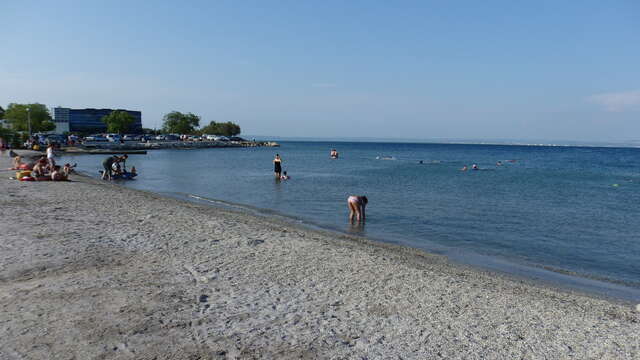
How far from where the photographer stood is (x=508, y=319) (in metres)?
7.08

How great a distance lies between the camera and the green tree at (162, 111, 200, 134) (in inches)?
5699

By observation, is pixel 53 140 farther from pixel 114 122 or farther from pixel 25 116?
pixel 114 122

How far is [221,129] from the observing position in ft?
551

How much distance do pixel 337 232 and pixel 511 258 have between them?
5.36 metres

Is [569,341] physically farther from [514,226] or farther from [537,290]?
[514,226]

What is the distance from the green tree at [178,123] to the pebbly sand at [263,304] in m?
139

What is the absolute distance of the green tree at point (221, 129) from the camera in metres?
167

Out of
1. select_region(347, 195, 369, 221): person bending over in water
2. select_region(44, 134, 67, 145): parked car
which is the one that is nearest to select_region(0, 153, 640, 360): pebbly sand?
select_region(347, 195, 369, 221): person bending over in water

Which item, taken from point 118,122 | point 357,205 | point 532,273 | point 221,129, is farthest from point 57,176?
point 221,129

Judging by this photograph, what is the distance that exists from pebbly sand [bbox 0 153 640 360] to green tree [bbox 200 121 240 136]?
6251 inches

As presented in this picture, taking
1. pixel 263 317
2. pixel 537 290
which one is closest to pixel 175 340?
pixel 263 317

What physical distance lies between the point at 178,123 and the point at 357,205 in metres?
137

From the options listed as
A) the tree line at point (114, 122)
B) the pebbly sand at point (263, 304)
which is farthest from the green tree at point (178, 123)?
the pebbly sand at point (263, 304)

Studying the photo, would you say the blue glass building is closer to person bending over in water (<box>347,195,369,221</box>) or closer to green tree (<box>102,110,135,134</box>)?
green tree (<box>102,110,135,134</box>)
